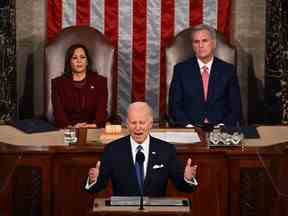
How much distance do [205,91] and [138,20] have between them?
1.28 meters

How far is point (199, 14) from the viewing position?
8.41 m

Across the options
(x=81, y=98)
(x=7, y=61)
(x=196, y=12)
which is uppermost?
(x=196, y=12)

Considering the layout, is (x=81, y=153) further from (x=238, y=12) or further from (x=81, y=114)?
(x=238, y=12)

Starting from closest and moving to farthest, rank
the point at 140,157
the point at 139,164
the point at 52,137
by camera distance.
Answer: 1. the point at 140,157
2. the point at 139,164
3. the point at 52,137

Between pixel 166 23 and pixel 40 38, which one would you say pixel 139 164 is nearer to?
pixel 166 23

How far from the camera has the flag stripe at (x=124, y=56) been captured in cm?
841

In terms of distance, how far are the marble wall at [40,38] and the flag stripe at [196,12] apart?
0.32 m

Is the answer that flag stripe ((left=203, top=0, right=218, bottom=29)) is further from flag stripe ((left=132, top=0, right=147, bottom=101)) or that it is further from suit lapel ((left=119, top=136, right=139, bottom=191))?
suit lapel ((left=119, top=136, right=139, bottom=191))

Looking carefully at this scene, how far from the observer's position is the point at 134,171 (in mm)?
5250

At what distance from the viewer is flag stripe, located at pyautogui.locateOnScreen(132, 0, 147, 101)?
841 centimetres

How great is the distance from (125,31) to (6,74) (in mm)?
1209

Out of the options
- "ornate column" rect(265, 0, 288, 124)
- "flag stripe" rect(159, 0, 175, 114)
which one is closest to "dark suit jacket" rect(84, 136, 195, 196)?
"ornate column" rect(265, 0, 288, 124)

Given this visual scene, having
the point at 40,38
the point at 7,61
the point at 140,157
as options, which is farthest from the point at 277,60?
the point at 140,157

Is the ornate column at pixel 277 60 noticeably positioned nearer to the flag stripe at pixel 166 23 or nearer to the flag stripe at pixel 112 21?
the flag stripe at pixel 166 23
